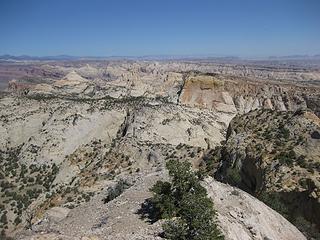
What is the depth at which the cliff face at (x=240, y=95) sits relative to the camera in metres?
81.8

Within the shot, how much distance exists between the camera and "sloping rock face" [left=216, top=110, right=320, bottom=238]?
80.6 ft

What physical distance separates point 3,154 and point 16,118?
28.3 feet

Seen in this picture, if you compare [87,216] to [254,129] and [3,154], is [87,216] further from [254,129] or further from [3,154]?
[3,154]

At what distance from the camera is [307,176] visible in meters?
26.2

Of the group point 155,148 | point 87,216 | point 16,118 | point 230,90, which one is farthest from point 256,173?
point 230,90

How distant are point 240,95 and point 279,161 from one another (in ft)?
189

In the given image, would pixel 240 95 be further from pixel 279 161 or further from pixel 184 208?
pixel 184 208

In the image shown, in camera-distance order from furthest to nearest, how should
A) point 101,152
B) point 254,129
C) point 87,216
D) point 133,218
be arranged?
point 101,152 < point 254,129 < point 87,216 < point 133,218

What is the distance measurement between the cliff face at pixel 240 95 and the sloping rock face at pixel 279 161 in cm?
4003

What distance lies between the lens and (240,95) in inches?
Result: 3359

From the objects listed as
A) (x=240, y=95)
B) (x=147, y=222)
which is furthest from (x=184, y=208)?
(x=240, y=95)

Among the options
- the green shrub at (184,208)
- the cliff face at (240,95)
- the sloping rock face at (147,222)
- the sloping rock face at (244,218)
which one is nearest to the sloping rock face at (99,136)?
the cliff face at (240,95)

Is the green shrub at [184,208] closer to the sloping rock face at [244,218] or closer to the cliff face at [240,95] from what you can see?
the sloping rock face at [244,218]

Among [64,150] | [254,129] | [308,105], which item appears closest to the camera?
[254,129]
